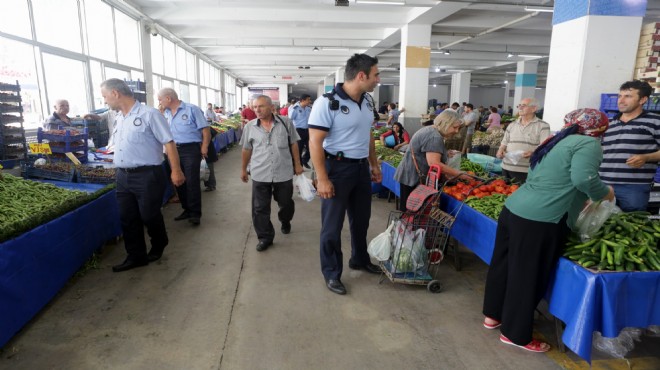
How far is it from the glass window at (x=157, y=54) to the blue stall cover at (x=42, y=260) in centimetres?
892

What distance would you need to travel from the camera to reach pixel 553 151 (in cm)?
230

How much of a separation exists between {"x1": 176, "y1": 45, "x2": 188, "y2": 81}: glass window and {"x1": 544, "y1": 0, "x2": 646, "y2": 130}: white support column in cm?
1295

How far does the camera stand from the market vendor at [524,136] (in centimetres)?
443

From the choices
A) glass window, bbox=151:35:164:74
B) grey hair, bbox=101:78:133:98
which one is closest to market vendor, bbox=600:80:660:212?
grey hair, bbox=101:78:133:98

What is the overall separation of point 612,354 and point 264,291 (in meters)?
2.57

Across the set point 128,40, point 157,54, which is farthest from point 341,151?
point 157,54

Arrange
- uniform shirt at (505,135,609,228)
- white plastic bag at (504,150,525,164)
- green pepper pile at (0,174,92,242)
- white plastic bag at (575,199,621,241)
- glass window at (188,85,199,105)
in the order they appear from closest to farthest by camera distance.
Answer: uniform shirt at (505,135,609,228) < white plastic bag at (575,199,621,241) < green pepper pile at (0,174,92,242) < white plastic bag at (504,150,525,164) < glass window at (188,85,199,105)

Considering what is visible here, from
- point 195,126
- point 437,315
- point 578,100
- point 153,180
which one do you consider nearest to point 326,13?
point 195,126

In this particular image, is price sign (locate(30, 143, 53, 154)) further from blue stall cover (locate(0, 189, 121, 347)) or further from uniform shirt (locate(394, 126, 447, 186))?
uniform shirt (locate(394, 126, 447, 186))

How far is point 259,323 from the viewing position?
294 cm

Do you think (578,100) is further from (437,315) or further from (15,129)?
(15,129)

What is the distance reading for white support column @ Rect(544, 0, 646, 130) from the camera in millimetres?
4332

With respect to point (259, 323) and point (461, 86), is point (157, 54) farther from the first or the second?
point (461, 86)

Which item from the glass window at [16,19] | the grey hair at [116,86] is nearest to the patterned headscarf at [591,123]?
the grey hair at [116,86]
